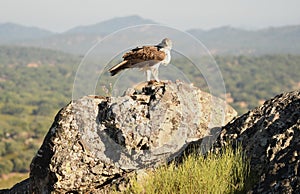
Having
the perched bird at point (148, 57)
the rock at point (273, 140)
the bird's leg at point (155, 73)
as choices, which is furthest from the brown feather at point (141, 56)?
the rock at point (273, 140)

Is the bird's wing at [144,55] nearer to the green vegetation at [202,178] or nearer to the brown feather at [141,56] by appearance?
the brown feather at [141,56]

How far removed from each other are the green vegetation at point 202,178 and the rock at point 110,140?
0.59 m

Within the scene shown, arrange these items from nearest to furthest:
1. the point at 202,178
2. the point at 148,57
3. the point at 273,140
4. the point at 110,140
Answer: the point at 202,178 < the point at 273,140 < the point at 110,140 < the point at 148,57

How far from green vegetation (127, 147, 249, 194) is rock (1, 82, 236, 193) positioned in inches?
23.2

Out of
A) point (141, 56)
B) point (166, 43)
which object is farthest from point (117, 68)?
point (166, 43)

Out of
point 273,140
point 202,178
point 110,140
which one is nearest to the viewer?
point 202,178

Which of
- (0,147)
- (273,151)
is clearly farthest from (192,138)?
(0,147)

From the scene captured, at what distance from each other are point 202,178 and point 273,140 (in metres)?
1.30

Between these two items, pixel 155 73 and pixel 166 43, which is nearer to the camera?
pixel 166 43

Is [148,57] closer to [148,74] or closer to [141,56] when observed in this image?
[141,56]

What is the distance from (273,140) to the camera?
19.6 ft

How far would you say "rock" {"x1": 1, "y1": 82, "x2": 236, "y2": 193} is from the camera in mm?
6473

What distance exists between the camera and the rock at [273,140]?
512cm

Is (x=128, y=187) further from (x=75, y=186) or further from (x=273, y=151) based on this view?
(x=273, y=151)
